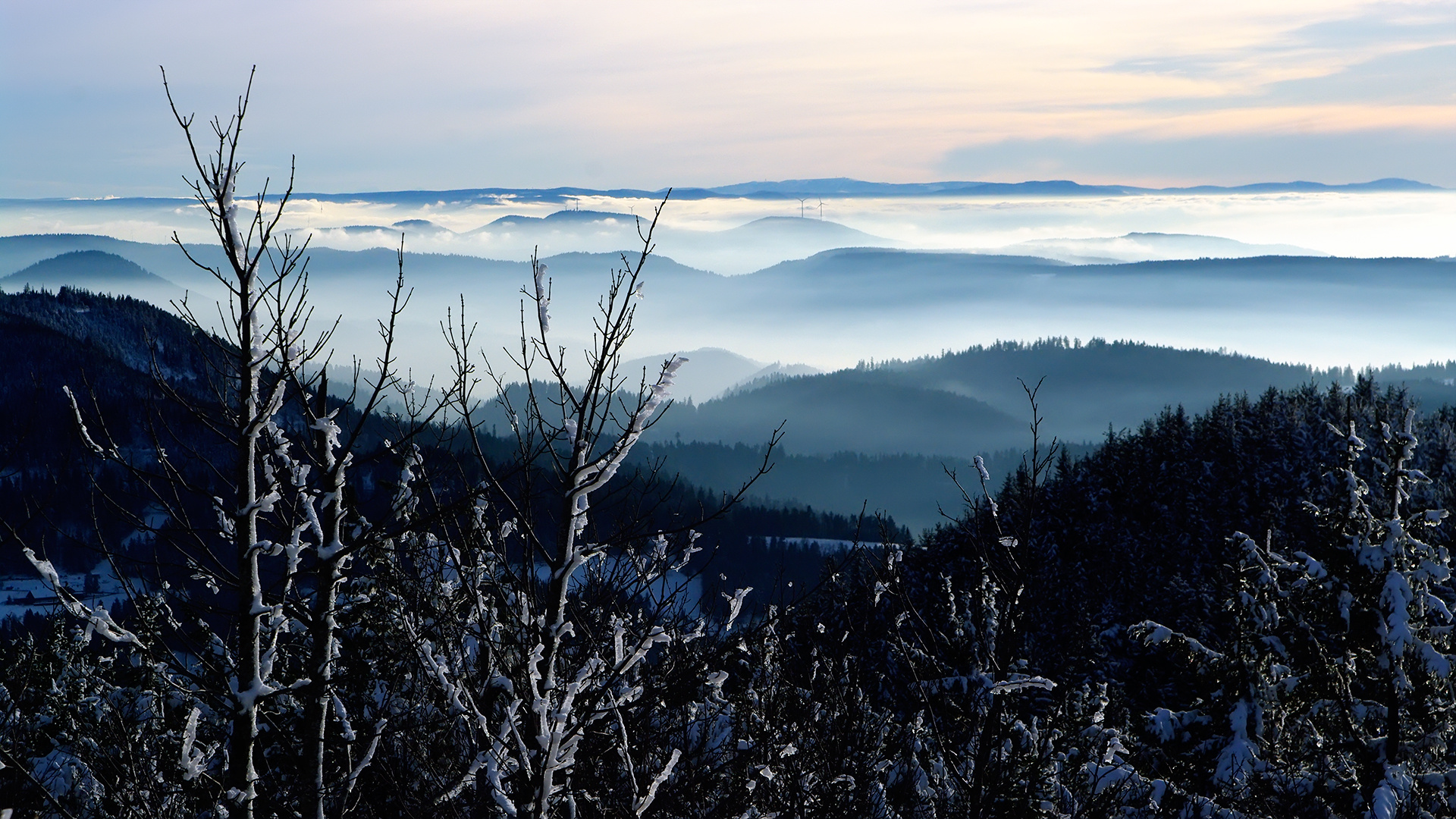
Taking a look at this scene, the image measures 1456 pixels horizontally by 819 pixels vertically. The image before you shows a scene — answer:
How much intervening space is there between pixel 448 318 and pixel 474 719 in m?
2.71

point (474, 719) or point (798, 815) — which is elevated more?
point (474, 719)

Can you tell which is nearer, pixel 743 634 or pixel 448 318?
pixel 448 318

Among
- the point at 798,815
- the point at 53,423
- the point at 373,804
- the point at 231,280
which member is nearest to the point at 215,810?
the point at 231,280

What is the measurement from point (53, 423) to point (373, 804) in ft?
559

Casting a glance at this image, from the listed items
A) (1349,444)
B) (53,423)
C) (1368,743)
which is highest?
(1349,444)

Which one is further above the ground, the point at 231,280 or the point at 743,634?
the point at 231,280

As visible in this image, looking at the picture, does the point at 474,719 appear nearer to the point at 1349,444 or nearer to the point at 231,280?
the point at 231,280

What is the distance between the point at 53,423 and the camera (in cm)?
14775

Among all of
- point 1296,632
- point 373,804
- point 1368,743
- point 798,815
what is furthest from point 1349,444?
point 373,804

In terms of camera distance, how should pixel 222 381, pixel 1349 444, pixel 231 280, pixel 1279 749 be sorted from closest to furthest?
pixel 231 280, pixel 222 381, pixel 1349 444, pixel 1279 749

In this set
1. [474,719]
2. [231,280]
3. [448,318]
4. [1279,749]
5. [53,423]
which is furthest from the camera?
[53,423]

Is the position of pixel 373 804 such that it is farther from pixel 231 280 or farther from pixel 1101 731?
pixel 1101 731

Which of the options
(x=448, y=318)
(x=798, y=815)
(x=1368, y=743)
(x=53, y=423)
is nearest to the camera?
(x=448, y=318)

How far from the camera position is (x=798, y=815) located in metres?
10.2
